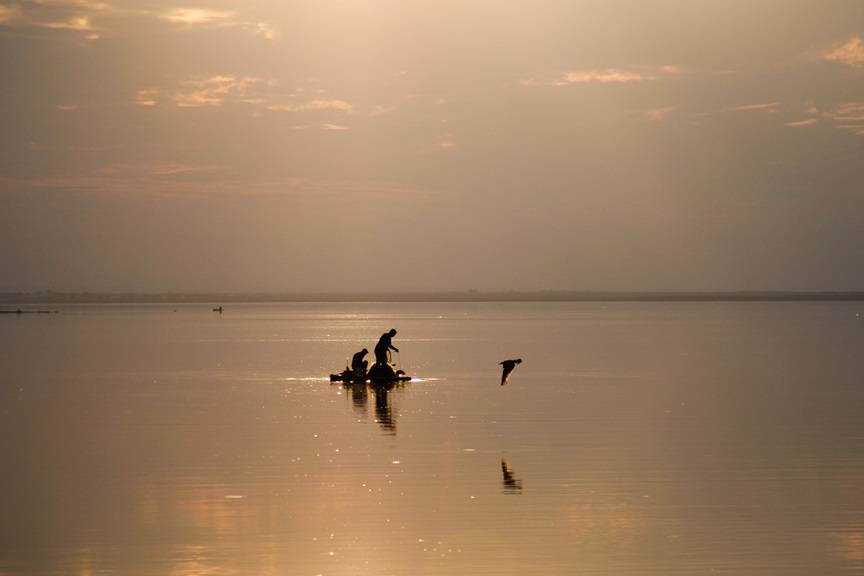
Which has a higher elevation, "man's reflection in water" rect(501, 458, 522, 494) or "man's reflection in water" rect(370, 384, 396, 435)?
"man's reflection in water" rect(370, 384, 396, 435)

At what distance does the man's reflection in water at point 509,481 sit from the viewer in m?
18.6

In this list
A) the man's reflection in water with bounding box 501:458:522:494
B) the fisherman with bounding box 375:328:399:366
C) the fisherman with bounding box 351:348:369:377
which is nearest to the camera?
the man's reflection in water with bounding box 501:458:522:494

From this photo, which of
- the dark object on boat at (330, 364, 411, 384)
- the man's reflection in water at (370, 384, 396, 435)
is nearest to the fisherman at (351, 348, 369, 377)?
the dark object on boat at (330, 364, 411, 384)

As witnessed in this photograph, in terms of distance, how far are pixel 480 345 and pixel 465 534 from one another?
186ft

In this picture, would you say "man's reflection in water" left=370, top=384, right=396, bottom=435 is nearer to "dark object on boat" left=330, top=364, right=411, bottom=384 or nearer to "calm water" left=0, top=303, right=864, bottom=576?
"calm water" left=0, top=303, right=864, bottom=576

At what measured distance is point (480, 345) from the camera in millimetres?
72062

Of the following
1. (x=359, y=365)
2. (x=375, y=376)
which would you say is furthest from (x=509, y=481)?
(x=375, y=376)

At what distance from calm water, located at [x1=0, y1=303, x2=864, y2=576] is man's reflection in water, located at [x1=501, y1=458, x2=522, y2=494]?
0.31ft

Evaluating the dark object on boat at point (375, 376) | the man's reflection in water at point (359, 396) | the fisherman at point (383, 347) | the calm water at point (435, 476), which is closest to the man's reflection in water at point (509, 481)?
the calm water at point (435, 476)

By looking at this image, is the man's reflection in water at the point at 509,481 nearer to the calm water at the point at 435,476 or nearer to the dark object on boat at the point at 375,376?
the calm water at the point at 435,476

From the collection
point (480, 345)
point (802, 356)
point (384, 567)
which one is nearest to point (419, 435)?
point (384, 567)

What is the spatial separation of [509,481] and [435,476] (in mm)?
1239

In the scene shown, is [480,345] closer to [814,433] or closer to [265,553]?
[814,433]

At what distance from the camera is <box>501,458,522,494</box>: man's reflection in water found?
61.2 ft
